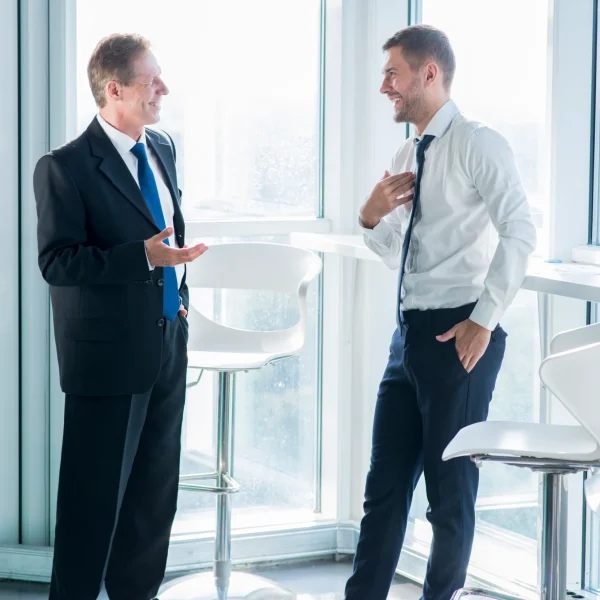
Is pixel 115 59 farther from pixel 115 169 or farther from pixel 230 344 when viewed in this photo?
pixel 230 344

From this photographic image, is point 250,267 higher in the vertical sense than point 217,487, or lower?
higher

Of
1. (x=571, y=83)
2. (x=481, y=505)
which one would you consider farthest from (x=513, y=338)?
(x=571, y=83)

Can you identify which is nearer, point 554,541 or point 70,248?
point 554,541

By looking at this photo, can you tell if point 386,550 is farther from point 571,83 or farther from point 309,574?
point 571,83

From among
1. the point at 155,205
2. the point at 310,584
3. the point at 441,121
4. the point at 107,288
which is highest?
the point at 441,121

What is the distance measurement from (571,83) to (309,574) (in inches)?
76.5

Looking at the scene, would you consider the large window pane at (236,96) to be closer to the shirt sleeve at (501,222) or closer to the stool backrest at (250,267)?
the stool backrest at (250,267)

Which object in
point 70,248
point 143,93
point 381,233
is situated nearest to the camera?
point 70,248

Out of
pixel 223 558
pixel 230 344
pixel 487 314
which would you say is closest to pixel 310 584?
pixel 223 558

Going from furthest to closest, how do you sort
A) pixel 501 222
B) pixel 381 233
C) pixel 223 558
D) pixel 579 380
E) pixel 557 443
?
pixel 223 558, pixel 381 233, pixel 501 222, pixel 557 443, pixel 579 380

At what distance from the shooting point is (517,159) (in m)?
3.08

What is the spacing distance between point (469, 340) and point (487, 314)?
83 millimetres

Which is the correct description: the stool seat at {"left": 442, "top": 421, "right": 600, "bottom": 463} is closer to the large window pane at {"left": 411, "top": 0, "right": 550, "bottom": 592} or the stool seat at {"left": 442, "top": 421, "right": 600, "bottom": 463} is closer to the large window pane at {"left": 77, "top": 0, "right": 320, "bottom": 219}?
the large window pane at {"left": 411, "top": 0, "right": 550, "bottom": 592}

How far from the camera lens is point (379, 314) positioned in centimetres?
362
